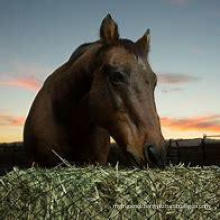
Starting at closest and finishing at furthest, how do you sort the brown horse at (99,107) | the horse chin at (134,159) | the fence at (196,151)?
1. the horse chin at (134,159)
2. the brown horse at (99,107)
3. the fence at (196,151)

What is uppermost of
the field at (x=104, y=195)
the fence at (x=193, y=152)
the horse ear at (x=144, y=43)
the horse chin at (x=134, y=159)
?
the horse ear at (x=144, y=43)

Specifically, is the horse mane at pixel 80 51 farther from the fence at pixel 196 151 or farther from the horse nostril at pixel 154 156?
the fence at pixel 196 151

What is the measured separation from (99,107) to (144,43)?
1.11 meters

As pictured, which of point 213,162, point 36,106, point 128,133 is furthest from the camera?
point 213,162

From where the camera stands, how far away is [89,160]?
7129 millimetres

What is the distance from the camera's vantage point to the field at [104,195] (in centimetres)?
391

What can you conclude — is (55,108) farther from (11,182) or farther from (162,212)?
(162,212)

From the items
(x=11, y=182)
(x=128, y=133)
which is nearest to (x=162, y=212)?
(x=11, y=182)

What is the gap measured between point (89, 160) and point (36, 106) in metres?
1.07

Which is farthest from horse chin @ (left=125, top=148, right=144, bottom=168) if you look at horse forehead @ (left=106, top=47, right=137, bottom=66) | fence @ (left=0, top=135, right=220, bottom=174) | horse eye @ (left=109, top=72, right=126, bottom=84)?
fence @ (left=0, top=135, right=220, bottom=174)

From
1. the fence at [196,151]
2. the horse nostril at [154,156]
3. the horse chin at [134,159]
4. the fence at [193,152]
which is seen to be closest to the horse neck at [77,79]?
the horse chin at [134,159]

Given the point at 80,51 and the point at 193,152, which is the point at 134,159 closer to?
the point at 80,51

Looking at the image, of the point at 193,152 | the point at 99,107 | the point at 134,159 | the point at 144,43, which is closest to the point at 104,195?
the point at 134,159

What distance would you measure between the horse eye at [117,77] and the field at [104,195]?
181 cm
